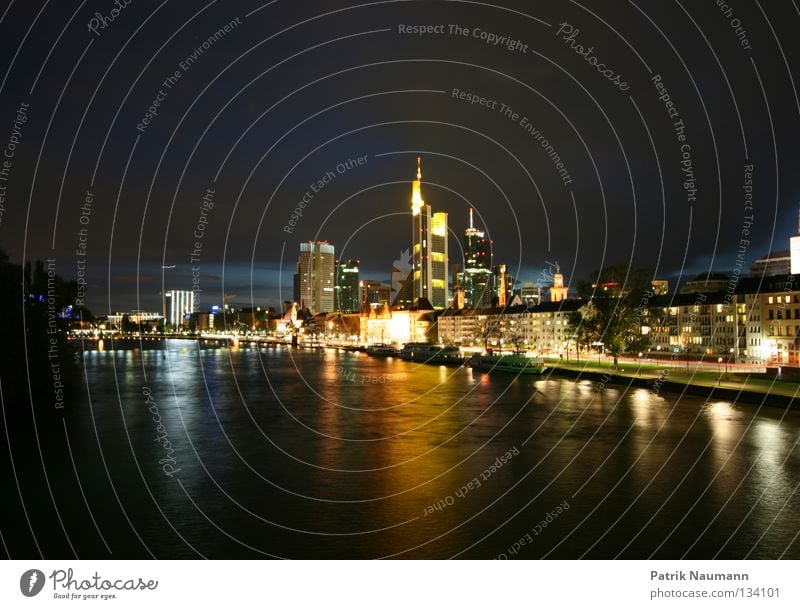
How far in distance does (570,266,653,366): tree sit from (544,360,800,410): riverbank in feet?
7.84

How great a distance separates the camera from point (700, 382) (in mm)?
39938

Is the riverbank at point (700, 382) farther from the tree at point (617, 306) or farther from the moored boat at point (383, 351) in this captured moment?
the moored boat at point (383, 351)

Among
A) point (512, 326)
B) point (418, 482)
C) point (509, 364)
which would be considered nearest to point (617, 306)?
point (509, 364)

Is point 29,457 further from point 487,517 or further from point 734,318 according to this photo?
point 734,318

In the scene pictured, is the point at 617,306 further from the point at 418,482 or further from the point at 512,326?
the point at 512,326

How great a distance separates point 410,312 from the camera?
536 ft

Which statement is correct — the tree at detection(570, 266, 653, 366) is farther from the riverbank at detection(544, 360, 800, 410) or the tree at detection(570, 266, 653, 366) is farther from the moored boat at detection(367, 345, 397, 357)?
the moored boat at detection(367, 345, 397, 357)

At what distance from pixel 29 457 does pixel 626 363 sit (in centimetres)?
4956

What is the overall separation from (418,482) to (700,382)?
28.6m

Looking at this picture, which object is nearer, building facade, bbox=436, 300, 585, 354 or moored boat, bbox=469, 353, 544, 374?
moored boat, bbox=469, 353, 544, 374

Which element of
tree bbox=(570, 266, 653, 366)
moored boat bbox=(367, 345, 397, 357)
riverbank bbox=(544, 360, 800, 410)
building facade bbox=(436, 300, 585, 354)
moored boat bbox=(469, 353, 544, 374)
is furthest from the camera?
moored boat bbox=(367, 345, 397, 357)

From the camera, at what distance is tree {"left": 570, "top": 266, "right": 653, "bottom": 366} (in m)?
52.9

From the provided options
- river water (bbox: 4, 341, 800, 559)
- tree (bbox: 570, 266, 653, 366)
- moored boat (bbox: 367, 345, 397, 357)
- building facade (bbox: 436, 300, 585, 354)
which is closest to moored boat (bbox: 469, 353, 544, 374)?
tree (bbox: 570, 266, 653, 366)
